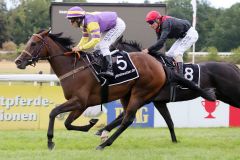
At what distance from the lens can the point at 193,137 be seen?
1034 centimetres

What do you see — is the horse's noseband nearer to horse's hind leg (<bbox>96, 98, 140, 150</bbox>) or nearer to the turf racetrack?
the turf racetrack

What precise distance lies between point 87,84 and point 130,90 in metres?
0.72

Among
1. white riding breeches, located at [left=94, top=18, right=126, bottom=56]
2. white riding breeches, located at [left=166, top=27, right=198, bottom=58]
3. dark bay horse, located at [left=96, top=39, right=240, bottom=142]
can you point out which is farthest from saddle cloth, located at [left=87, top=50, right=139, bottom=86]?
white riding breeches, located at [left=166, top=27, right=198, bottom=58]

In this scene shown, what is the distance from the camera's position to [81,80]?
8.36m

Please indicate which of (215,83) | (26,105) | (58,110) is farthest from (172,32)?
(26,105)

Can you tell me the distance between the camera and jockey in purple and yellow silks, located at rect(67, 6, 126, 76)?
826 cm

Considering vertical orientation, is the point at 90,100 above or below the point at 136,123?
above

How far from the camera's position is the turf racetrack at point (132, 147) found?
300 inches

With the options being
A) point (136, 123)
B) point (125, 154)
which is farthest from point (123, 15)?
point (125, 154)

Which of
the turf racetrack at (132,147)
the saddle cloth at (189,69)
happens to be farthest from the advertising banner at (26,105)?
the saddle cloth at (189,69)

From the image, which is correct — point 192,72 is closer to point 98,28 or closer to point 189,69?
point 189,69

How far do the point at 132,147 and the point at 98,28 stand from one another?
1.84m

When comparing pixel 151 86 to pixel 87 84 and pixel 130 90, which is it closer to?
pixel 130 90

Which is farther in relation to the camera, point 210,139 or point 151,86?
point 210,139
